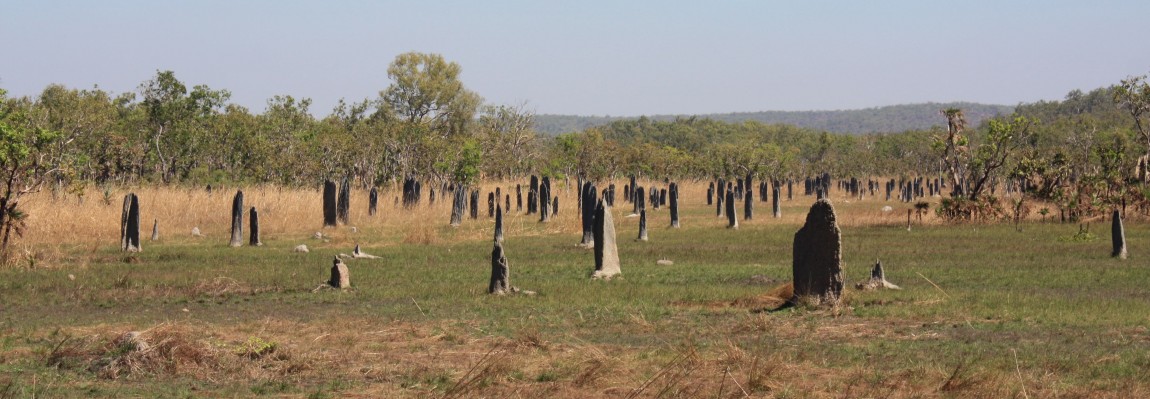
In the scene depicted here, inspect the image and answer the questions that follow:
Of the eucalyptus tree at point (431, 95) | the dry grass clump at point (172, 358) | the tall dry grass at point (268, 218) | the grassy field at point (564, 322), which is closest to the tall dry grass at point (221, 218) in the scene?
the tall dry grass at point (268, 218)

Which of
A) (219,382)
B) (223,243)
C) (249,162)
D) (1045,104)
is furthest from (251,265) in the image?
(1045,104)

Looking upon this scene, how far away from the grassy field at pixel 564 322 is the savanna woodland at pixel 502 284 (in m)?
0.06

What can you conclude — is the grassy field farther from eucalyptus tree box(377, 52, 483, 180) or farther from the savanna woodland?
eucalyptus tree box(377, 52, 483, 180)

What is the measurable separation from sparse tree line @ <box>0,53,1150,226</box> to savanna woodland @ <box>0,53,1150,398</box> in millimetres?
191

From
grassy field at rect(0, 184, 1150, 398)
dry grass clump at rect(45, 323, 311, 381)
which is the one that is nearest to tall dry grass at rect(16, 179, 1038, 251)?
grassy field at rect(0, 184, 1150, 398)

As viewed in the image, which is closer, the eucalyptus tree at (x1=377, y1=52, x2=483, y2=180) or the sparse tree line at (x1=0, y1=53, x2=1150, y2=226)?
the sparse tree line at (x1=0, y1=53, x2=1150, y2=226)

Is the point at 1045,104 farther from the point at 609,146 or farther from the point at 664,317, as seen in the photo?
the point at 664,317

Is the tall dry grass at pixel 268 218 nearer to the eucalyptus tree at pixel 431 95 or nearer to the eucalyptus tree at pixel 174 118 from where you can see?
the eucalyptus tree at pixel 174 118

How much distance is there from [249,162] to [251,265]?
26.8 metres

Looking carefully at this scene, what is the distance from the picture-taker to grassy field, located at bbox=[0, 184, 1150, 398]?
35.9 ft

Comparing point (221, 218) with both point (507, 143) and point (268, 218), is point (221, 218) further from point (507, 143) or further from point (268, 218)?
point (507, 143)

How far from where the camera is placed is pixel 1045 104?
477ft

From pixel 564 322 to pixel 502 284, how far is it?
128 inches

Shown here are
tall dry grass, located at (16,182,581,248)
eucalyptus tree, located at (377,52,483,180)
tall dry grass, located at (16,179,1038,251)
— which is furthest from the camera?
eucalyptus tree, located at (377,52,483,180)
